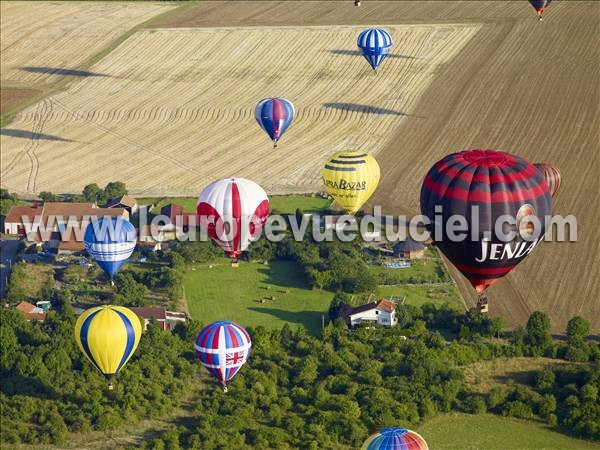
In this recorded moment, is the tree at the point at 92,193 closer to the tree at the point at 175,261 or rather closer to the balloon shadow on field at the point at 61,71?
the tree at the point at 175,261

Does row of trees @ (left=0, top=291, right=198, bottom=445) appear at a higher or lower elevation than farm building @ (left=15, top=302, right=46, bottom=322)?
lower

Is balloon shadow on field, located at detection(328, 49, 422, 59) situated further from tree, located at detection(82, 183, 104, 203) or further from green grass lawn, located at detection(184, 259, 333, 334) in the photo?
green grass lawn, located at detection(184, 259, 333, 334)

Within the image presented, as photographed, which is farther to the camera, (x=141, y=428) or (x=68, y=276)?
(x=68, y=276)

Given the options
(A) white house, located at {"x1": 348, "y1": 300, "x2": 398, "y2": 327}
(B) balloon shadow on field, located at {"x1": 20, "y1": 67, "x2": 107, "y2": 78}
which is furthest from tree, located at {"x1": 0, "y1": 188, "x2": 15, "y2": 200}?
(A) white house, located at {"x1": 348, "y1": 300, "x2": 398, "y2": 327}

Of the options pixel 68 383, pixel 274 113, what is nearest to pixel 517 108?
pixel 274 113

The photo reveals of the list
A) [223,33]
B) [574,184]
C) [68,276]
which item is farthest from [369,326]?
[223,33]

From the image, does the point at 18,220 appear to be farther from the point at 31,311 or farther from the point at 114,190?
the point at 31,311

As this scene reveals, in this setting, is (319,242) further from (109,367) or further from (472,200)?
(472,200)
